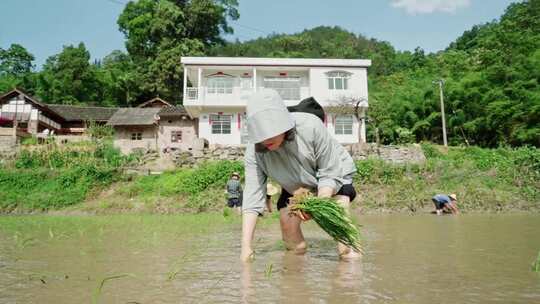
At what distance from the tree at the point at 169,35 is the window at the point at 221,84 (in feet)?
33.6

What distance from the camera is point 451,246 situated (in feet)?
13.2

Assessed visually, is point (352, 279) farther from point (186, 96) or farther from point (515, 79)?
point (515, 79)

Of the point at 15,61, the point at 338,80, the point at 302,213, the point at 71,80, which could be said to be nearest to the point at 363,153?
the point at 338,80

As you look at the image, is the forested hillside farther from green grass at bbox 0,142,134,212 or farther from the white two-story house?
green grass at bbox 0,142,134,212

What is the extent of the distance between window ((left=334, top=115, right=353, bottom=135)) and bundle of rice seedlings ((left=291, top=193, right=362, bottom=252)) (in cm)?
2358

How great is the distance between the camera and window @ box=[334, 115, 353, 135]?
26.4m

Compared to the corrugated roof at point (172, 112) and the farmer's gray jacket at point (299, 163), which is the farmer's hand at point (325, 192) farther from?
the corrugated roof at point (172, 112)

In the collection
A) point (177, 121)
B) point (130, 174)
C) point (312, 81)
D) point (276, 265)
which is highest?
point (312, 81)

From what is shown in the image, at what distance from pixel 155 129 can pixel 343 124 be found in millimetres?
13266

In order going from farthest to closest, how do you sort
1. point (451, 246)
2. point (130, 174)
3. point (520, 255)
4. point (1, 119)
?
point (1, 119) < point (130, 174) < point (451, 246) < point (520, 255)

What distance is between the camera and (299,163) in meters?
3.22

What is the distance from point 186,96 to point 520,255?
24121 millimetres

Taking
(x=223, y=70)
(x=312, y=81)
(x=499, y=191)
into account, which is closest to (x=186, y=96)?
(x=223, y=70)

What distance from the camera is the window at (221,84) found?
88.3 ft
